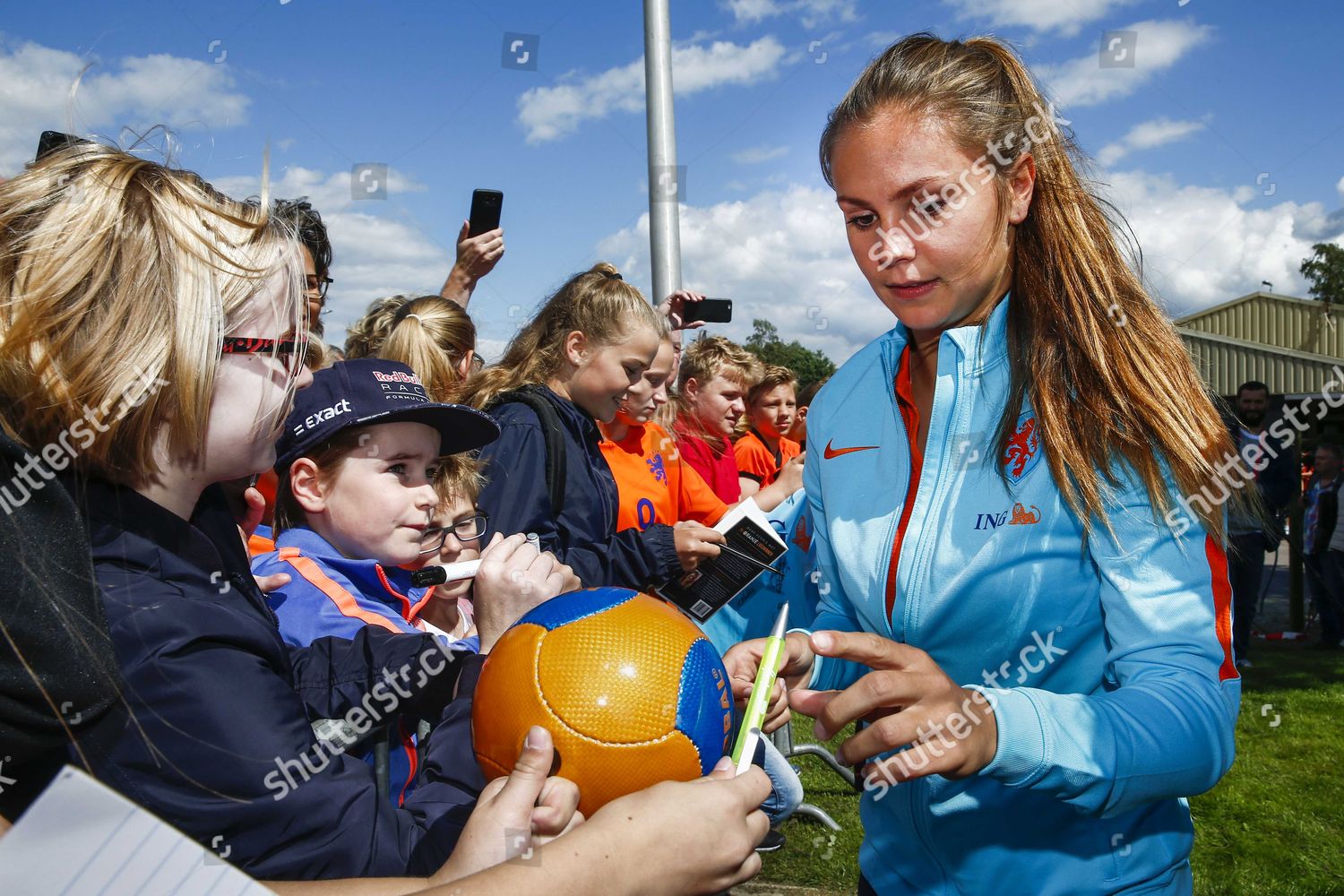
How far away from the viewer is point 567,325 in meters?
4.30

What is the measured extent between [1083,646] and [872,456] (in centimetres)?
59

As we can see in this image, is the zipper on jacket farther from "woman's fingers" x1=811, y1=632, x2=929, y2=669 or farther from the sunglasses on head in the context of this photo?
the sunglasses on head

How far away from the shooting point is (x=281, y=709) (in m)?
1.44

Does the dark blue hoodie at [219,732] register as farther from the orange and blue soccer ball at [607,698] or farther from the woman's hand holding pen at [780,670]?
the woman's hand holding pen at [780,670]

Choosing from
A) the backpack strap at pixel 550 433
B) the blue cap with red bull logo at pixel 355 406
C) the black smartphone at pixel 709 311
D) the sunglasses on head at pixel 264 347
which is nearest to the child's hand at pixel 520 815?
the sunglasses on head at pixel 264 347

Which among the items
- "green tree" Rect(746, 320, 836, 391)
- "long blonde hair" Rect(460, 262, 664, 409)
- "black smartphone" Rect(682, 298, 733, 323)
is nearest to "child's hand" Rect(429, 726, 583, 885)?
"long blonde hair" Rect(460, 262, 664, 409)

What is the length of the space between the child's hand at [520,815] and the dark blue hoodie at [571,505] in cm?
192

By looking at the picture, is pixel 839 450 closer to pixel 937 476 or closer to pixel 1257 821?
pixel 937 476

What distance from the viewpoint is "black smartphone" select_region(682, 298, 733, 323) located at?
6.38 m

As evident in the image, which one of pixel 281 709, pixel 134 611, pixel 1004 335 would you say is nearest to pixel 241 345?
pixel 134 611

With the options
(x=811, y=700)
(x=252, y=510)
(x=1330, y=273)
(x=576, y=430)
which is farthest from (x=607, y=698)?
(x=1330, y=273)

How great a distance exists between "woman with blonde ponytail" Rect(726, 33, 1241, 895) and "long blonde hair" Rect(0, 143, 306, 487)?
1.19m

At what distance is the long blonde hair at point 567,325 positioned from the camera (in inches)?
163

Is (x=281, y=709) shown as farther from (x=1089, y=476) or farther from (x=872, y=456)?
(x=1089, y=476)
